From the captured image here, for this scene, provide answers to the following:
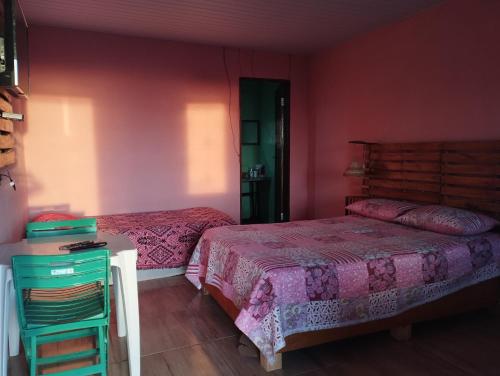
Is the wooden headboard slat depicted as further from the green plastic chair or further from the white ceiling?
the green plastic chair

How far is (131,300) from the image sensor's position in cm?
211

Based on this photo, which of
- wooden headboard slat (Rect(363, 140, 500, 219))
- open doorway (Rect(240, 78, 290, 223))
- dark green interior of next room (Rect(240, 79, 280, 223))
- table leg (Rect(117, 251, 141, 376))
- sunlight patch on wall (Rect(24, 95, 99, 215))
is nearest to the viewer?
table leg (Rect(117, 251, 141, 376))

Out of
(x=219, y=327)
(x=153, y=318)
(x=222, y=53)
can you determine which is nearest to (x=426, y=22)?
(x=222, y=53)

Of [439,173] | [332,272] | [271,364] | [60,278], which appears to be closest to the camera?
[60,278]

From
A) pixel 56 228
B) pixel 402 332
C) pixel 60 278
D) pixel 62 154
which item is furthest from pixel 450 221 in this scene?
pixel 62 154

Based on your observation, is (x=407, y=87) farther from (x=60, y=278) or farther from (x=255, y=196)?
(x=60, y=278)

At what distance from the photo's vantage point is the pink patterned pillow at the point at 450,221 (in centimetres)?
295

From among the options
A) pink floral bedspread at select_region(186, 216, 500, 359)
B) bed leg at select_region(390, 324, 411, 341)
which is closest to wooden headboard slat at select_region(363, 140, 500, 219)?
pink floral bedspread at select_region(186, 216, 500, 359)

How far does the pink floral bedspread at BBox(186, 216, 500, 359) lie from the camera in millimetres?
2270

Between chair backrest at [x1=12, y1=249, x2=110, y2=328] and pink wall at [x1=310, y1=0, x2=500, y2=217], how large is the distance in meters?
3.05

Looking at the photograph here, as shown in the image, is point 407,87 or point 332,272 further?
point 407,87

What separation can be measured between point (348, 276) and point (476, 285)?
1.14m

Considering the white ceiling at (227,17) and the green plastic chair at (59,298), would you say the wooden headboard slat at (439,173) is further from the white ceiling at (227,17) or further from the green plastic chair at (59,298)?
the green plastic chair at (59,298)

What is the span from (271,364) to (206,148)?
10.5 feet
